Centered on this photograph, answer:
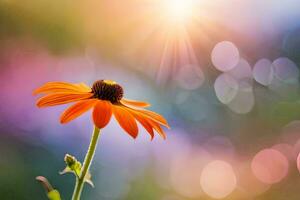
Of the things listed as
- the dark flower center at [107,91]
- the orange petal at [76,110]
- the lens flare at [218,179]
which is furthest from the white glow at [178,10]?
the orange petal at [76,110]

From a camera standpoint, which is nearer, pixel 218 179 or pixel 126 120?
pixel 126 120

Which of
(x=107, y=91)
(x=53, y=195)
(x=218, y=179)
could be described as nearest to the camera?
(x=53, y=195)

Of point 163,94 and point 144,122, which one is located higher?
point 163,94

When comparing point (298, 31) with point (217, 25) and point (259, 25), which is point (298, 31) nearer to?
point (259, 25)

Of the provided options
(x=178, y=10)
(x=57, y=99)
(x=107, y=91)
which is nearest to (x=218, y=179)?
(x=178, y=10)

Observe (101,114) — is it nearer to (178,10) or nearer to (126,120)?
(126,120)

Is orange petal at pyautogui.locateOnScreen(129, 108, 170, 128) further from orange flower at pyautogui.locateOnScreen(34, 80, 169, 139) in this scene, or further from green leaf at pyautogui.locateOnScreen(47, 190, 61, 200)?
green leaf at pyautogui.locateOnScreen(47, 190, 61, 200)

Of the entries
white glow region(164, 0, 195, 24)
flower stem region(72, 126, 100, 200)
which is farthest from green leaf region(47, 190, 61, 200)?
white glow region(164, 0, 195, 24)

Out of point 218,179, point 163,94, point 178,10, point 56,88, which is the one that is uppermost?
point 178,10
